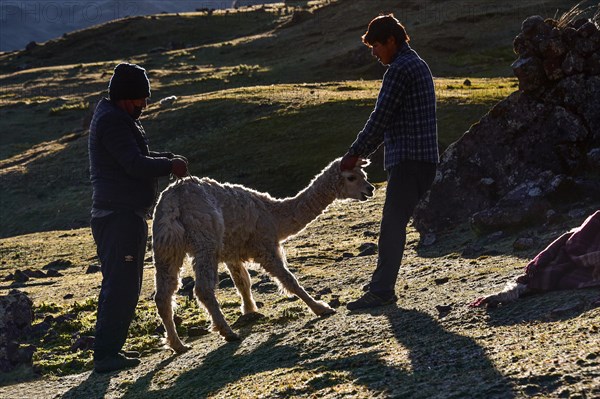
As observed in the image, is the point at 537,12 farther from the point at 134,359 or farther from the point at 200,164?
the point at 134,359

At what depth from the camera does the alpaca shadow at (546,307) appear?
7930 millimetres

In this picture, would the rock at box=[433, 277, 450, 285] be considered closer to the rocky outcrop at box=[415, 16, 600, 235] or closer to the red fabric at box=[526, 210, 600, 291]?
the red fabric at box=[526, 210, 600, 291]

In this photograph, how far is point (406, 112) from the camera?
10.4m

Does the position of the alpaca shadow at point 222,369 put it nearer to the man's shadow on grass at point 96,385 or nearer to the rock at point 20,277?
the man's shadow on grass at point 96,385

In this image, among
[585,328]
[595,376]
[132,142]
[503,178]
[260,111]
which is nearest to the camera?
[595,376]

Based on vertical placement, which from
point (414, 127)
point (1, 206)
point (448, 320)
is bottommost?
point (1, 206)

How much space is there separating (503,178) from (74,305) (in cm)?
801

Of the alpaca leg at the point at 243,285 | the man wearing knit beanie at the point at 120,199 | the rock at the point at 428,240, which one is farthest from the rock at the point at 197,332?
the rock at the point at 428,240

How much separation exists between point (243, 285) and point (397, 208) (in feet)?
9.33

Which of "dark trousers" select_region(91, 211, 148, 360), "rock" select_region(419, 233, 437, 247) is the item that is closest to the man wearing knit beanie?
"dark trousers" select_region(91, 211, 148, 360)

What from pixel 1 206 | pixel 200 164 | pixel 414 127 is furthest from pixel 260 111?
pixel 414 127

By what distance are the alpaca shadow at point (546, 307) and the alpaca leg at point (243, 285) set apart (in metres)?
4.10

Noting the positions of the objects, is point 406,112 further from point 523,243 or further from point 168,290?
point 168,290

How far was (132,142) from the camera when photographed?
10.1m
